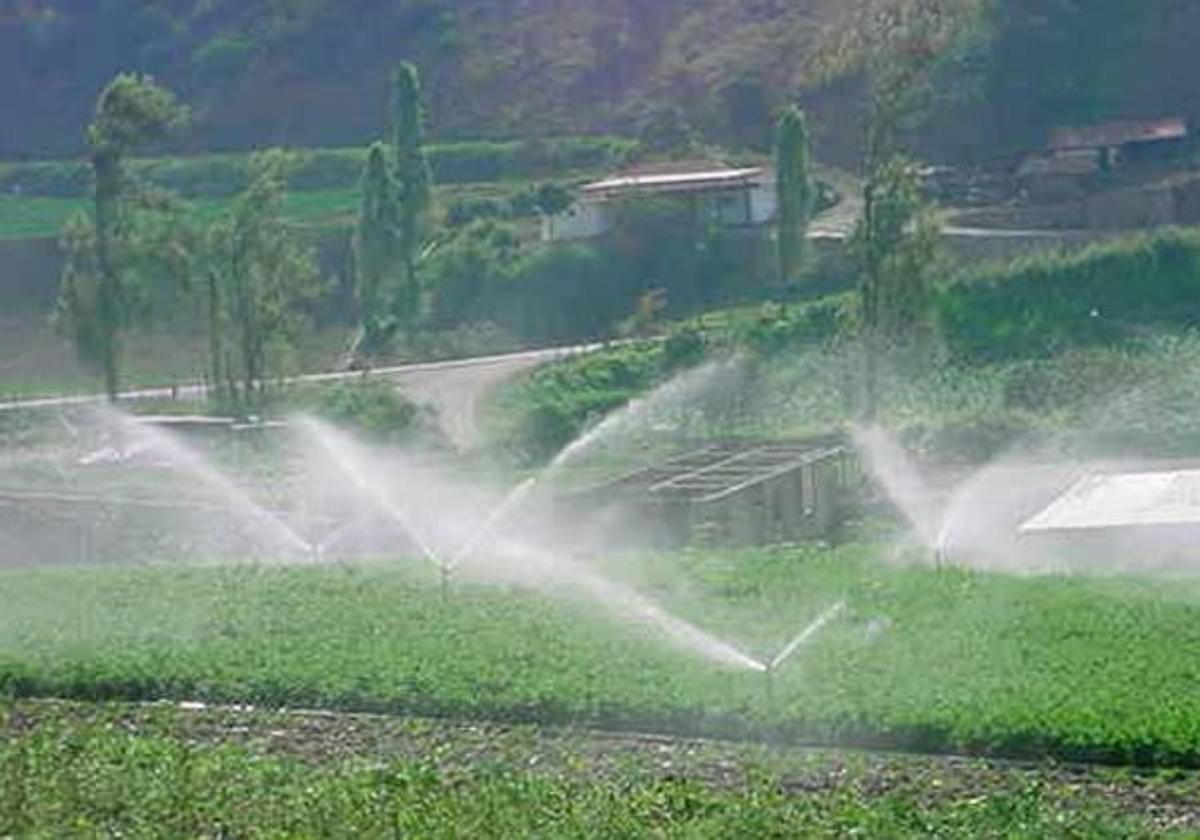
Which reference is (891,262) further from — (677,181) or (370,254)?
(677,181)

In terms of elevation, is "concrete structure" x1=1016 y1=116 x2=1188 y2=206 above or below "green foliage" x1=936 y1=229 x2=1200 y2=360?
above

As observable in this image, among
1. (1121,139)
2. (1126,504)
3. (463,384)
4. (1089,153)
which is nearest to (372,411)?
(463,384)

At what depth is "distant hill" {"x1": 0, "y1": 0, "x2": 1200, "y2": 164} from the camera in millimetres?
58844

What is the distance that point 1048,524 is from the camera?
2809 centimetres

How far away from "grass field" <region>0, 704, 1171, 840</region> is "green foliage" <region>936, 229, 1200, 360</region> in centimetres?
2603

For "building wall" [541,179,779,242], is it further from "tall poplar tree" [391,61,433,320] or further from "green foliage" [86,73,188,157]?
"green foliage" [86,73,188,157]

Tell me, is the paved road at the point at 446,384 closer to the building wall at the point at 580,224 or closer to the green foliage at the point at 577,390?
the green foliage at the point at 577,390

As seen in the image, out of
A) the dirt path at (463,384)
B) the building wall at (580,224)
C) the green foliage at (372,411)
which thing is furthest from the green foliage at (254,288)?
the building wall at (580,224)

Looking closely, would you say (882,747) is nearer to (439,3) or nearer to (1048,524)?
(1048,524)

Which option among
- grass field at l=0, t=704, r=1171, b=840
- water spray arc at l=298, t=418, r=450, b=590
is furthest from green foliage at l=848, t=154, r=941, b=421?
grass field at l=0, t=704, r=1171, b=840

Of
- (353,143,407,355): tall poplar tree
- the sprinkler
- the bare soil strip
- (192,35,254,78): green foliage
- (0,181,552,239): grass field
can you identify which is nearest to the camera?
the bare soil strip

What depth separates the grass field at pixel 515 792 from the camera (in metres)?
15.8

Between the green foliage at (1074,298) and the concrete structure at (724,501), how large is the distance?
8.94 metres

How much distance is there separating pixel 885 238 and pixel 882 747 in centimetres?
2176
